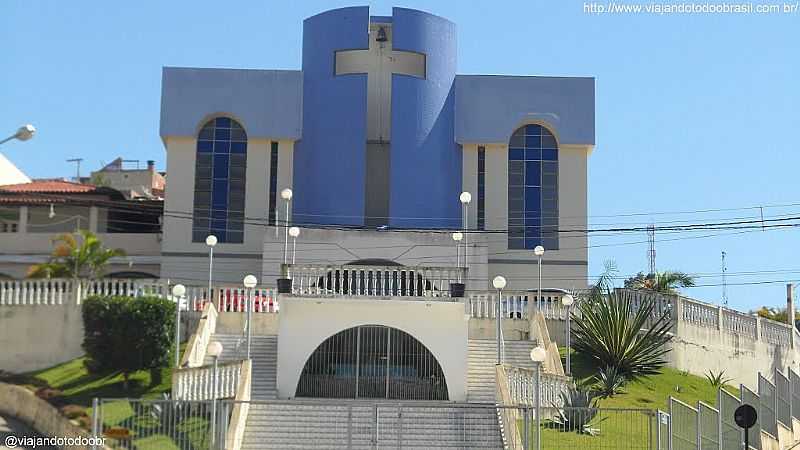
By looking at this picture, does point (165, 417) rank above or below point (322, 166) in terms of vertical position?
below

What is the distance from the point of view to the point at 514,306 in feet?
101

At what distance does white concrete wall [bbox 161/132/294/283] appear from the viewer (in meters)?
40.8

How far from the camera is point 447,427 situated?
24688 mm

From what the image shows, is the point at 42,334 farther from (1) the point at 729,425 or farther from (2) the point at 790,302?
(2) the point at 790,302

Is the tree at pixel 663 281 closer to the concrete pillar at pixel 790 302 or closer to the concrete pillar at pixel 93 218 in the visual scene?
the concrete pillar at pixel 790 302

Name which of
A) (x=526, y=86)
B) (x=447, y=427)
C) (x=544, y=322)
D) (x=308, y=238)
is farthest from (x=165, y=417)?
(x=526, y=86)

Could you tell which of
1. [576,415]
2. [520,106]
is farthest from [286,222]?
[576,415]

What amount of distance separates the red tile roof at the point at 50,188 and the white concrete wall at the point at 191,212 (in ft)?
15.1

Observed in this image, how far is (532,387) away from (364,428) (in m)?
3.50

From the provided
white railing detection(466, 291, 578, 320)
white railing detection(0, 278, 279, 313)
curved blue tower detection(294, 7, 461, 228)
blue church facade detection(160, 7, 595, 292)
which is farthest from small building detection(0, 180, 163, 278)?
white railing detection(466, 291, 578, 320)

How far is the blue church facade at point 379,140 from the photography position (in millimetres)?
41125

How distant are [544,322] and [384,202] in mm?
13673

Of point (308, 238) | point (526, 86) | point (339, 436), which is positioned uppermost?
point (526, 86)

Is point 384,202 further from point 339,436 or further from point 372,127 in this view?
point 339,436
